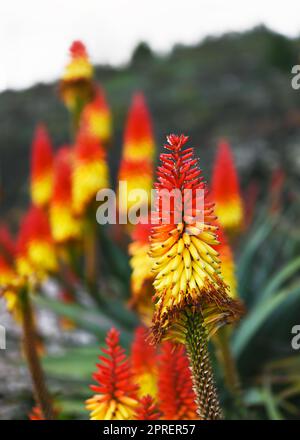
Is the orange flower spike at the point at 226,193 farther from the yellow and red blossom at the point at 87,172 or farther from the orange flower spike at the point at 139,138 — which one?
the yellow and red blossom at the point at 87,172

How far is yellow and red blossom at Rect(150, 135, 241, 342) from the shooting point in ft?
4.59

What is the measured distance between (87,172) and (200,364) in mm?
2278

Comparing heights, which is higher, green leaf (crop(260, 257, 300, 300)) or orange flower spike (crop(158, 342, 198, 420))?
green leaf (crop(260, 257, 300, 300))

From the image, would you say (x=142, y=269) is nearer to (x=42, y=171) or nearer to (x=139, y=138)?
(x=139, y=138)

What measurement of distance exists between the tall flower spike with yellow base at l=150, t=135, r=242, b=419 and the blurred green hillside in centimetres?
532

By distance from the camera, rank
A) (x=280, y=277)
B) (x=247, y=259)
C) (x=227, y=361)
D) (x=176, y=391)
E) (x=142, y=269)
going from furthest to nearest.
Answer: (x=247, y=259)
(x=280, y=277)
(x=227, y=361)
(x=142, y=269)
(x=176, y=391)

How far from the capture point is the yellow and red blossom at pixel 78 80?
382cm

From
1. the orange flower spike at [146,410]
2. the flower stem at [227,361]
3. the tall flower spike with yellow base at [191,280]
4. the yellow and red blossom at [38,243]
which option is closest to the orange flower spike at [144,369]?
the flower stem at [227,361]

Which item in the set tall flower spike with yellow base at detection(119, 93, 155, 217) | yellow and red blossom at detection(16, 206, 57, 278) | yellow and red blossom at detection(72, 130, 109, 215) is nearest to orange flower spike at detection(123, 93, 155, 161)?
tall flower spike with yellow base at detection(119, 93, 155, 217)

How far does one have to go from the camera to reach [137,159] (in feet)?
12.7

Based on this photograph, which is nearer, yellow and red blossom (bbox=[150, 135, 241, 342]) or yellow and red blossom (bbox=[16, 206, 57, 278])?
yellow and red blossom (bbox=[150, 135, 241, 342])

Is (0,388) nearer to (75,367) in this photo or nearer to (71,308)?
(75,367)

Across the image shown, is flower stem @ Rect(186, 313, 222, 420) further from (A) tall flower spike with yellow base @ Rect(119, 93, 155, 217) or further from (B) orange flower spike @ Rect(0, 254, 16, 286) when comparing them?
(A) tall flower spike with yellow base @ Rect(119, 93, 155, 217)

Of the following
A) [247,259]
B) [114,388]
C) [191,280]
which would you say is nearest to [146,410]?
[114,388]
